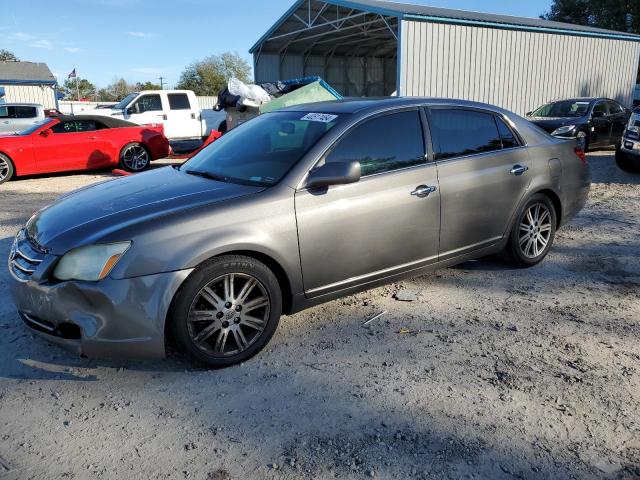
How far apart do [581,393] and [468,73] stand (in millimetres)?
16129

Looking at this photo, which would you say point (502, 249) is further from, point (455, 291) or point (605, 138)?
point (605, 138)

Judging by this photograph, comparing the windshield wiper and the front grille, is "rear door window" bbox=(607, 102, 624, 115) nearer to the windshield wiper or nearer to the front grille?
the windshield wiper

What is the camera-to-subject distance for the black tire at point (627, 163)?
9.85 meters

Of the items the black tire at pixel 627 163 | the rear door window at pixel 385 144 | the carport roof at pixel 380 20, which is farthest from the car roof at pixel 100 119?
the black tire at pixel 627 163

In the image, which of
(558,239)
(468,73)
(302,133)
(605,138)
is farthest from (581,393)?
(468,73)

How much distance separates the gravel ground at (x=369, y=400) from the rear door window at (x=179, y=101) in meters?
12.6

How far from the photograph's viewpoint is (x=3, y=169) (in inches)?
413

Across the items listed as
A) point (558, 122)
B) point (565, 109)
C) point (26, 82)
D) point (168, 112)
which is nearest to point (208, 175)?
point (558, 122)

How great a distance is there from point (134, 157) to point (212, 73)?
52717mm

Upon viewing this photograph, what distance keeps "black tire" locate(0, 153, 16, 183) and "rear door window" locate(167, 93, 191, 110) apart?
6.01 metres

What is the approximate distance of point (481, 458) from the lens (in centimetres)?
241

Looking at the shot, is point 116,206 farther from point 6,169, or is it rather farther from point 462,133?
point 6,169

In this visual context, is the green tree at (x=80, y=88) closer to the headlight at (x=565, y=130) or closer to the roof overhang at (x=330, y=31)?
the roof overhang at (x=330, y=31)

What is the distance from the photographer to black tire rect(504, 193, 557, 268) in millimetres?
4715
